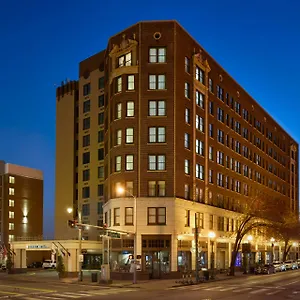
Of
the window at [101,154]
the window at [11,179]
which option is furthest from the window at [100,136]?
the window at [11,179]

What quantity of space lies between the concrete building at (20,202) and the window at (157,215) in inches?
3125

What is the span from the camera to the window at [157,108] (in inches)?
2772

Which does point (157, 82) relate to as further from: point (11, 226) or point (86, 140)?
point (11, 226)

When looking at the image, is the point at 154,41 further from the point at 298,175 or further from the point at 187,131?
the point at 298,175

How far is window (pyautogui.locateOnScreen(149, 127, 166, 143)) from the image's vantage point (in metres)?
70.0

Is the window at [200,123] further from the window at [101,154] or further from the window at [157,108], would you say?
the window at [101,154]

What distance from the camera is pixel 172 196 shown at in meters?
68.9

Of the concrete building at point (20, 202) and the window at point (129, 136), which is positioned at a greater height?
the window at point (129, 136)

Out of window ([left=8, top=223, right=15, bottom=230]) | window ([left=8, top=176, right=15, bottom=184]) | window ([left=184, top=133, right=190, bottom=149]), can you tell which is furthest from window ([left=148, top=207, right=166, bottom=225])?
window ([left=8, top=176, right=15, bottom=184])

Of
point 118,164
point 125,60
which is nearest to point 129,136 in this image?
point 118,164

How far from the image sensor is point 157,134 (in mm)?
70125

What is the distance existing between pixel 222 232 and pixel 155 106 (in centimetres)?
2607

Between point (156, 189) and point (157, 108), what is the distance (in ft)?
33.2

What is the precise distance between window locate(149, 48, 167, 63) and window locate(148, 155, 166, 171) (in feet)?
39.7
